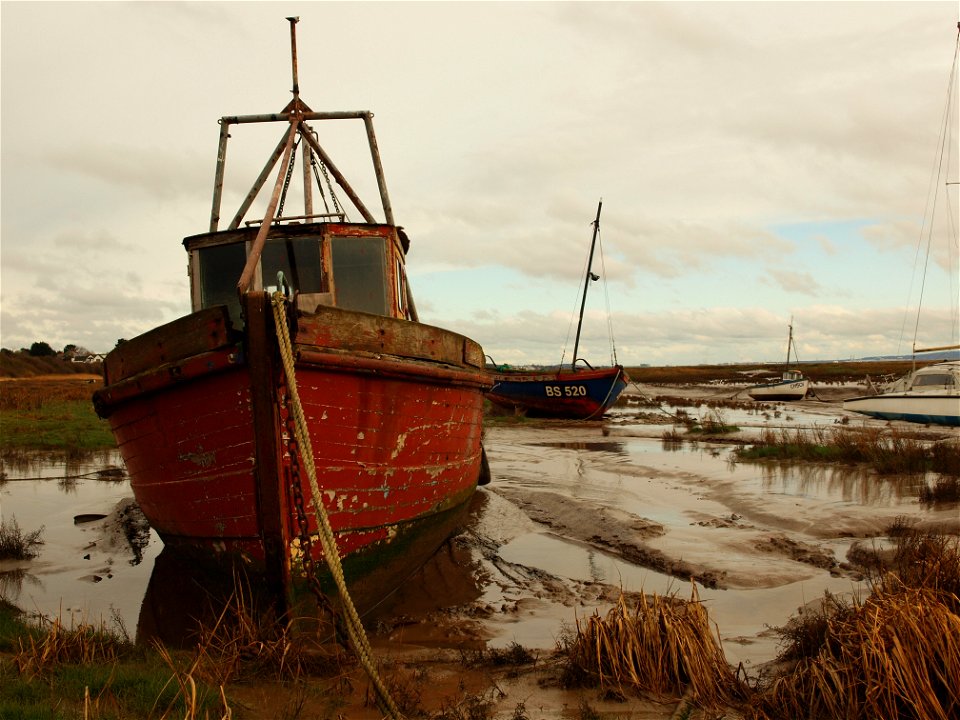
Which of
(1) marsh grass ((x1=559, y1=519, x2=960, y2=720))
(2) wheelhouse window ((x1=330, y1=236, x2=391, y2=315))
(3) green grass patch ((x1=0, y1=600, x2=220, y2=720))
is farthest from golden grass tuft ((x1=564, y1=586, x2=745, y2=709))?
(2) wheelhouse window ((x1=330, y1=236, x2=391, y2=315))

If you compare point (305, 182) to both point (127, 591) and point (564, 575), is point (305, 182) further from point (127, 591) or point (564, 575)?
point (564, 575)

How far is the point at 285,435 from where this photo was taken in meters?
4.88

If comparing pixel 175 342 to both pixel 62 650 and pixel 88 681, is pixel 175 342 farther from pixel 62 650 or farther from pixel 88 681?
pixel 88 681

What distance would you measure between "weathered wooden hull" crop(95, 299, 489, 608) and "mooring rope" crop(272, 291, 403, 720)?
9.2 inches

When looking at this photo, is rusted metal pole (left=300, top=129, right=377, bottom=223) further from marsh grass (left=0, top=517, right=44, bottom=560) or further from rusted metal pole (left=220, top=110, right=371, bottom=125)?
marsh grass (left=0, top=517, right=44, bottom=560)

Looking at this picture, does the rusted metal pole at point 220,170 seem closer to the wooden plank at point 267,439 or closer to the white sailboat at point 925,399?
the wooden plank at point 267,439

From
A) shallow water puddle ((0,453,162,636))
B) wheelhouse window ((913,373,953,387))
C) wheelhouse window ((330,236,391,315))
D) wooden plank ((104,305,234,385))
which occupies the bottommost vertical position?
shallow water puddle ((0,453,162,636))

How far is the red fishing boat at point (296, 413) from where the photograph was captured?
484 cm

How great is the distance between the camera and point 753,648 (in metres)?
4.72

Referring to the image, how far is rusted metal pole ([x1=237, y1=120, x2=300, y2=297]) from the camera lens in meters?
4.76

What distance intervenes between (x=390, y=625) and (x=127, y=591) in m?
2.62

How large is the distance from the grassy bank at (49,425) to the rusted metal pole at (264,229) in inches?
440

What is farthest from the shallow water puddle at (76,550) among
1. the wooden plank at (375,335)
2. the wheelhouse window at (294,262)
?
the wheelhouse window at (294,262)

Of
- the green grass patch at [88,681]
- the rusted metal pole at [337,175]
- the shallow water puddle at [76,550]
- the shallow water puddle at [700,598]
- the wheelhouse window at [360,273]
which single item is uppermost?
the rusted metal pole at [337,175]
